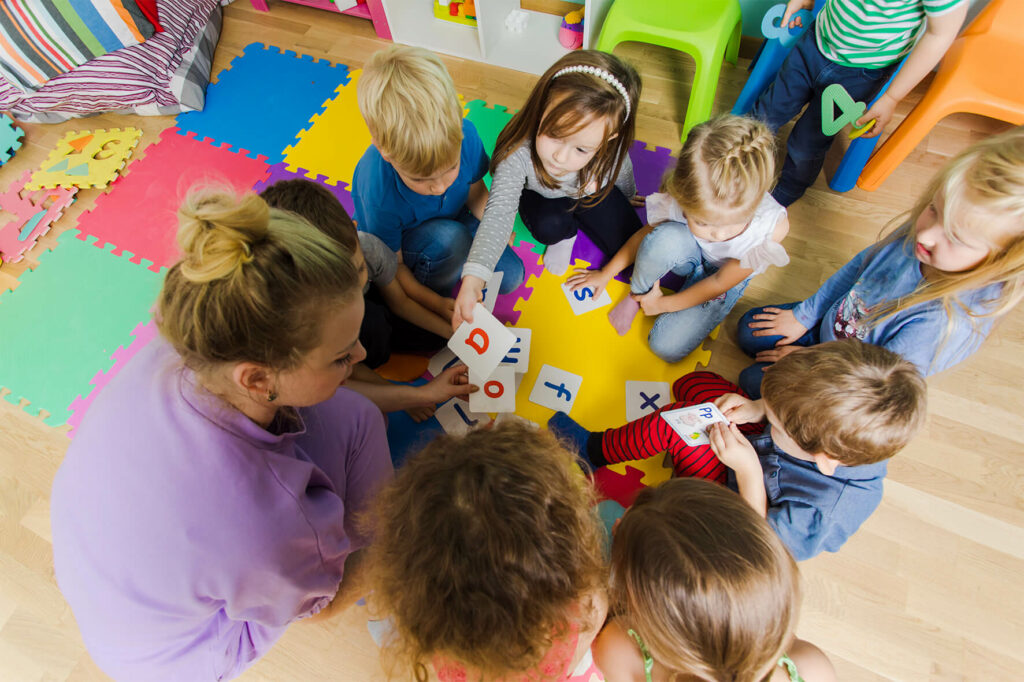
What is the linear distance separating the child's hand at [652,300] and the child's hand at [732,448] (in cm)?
58

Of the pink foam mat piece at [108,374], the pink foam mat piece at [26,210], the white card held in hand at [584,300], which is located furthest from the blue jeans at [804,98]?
the pink foam mat piece at [26,210]

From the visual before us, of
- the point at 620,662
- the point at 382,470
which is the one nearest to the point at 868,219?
the point at 620,662

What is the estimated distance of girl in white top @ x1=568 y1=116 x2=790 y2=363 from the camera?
1.50 m

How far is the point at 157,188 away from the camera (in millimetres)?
2367

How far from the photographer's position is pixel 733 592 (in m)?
0.92

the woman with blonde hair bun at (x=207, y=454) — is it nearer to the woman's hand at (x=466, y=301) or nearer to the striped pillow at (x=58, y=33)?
the woman's hand at (x=466, y=301)

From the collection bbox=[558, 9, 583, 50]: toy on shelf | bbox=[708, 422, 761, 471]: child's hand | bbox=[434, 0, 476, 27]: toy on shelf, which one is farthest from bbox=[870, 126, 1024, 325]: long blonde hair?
bbox=[434, 0, 476, 27]: toy on shelf

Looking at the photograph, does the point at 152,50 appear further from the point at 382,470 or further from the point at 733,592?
the point at 733,592

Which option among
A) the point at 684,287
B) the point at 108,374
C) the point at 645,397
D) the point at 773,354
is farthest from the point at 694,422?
the point at 108,374

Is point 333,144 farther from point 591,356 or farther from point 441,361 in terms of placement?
point 591,356

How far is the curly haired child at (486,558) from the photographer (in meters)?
0.78

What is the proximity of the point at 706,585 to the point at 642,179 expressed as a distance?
1801 mm

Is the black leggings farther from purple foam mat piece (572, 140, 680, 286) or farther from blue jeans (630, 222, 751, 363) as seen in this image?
blue jeans (630, 222, 751, 363)

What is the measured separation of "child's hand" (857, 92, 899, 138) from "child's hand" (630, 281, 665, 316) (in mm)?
974
